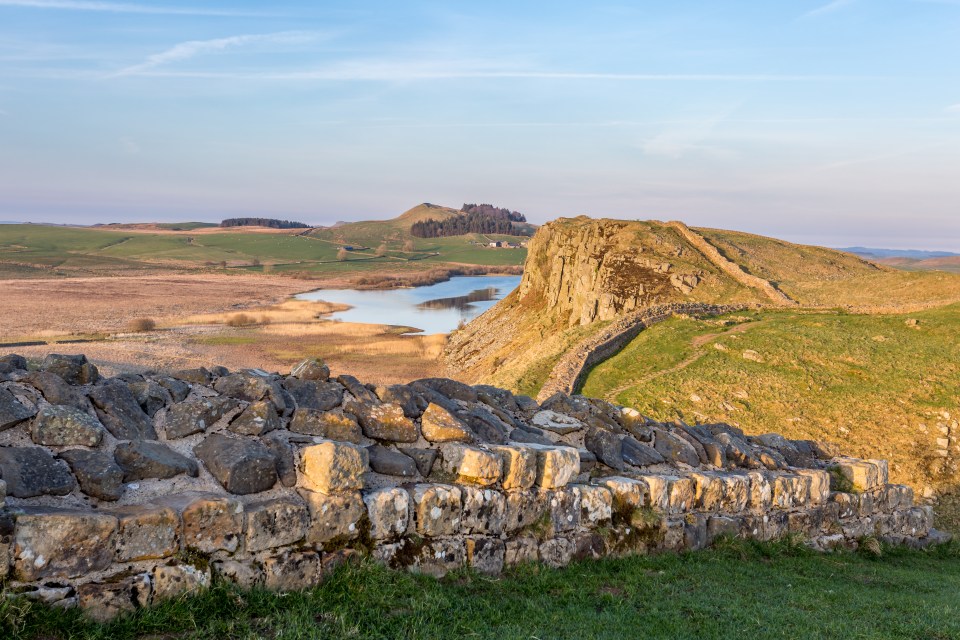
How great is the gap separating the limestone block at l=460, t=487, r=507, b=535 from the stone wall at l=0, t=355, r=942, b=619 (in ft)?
0.05

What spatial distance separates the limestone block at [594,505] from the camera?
7.21 metres

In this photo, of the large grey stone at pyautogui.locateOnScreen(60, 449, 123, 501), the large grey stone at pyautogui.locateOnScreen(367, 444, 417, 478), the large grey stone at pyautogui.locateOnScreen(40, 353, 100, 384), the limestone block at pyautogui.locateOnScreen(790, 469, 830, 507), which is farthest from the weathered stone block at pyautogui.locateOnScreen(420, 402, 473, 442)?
the limestone block at pyautogui.locateOnScreen(790, 469, 830, 507)

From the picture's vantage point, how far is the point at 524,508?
22.1 ft

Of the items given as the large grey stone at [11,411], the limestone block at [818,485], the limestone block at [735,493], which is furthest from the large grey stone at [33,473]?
the limestone block at [818,485]

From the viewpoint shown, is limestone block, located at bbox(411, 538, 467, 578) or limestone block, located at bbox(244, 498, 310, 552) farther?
limestone block, located at bbox(411, 538, 467, 578)

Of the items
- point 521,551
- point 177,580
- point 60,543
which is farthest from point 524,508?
point 60,543

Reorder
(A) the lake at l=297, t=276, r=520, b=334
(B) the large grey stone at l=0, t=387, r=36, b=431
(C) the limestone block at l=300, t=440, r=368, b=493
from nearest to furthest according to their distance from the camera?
(B) the large grey stone at l=0, t=387, r=36, b=431 < (C) the limestone block at l=300, t=440, r=368, b=493 < (A) the lake at l=297, t=276, r=520, b=334

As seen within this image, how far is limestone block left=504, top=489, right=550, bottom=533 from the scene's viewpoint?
6660 mm

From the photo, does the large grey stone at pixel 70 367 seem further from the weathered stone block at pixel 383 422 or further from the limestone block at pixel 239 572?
the weathered stone block at pixel 383 422

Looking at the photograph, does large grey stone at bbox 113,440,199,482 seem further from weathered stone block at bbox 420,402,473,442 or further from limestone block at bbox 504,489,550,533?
limestone block at bbox 504,489,550,533

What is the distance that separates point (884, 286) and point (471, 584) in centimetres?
4213

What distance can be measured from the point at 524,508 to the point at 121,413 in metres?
3.91

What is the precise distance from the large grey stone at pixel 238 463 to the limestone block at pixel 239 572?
0.63 m

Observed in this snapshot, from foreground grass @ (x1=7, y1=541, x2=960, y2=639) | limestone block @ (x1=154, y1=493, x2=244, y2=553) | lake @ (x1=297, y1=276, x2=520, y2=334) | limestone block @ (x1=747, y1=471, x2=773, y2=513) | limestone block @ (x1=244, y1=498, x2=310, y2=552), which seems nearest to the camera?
foreground grass @ (x1=7, y1=541, x2=960, y2=639)
